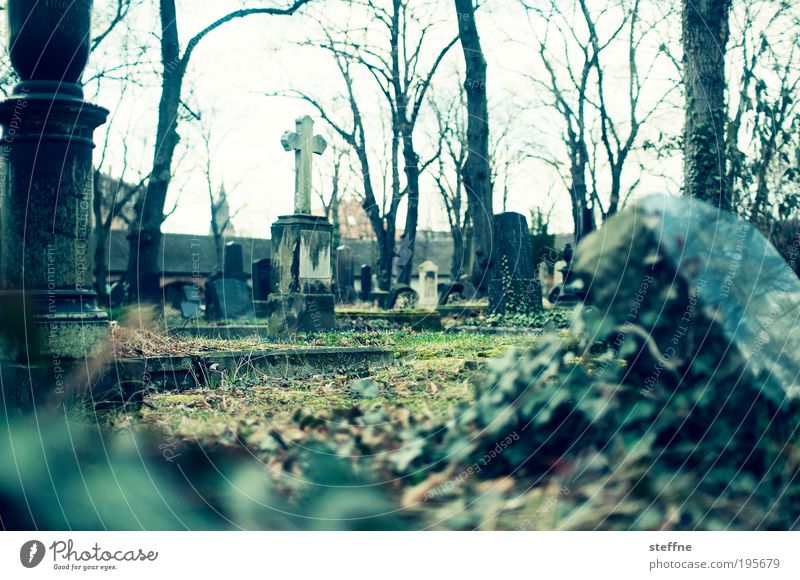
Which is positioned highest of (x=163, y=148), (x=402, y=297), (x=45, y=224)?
(x=163, y=148)

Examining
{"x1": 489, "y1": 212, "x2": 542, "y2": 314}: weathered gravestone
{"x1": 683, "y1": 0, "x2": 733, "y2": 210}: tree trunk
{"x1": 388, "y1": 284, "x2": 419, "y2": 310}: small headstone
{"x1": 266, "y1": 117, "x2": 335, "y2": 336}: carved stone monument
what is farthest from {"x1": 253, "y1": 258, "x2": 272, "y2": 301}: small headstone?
{"x1": 683, "y1": 0, "x2": 733, "y2": 210}: tree trunk

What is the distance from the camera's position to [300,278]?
10797 mm

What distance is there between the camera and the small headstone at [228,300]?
15625 mm

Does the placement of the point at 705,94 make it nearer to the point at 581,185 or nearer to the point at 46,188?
the point at 46,188

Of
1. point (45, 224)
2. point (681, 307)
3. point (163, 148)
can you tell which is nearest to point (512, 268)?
point (163, 148)

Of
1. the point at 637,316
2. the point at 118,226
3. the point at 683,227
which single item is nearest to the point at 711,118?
the point at 683,227

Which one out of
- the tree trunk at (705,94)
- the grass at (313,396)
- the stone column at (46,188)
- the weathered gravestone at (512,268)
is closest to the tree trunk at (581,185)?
the weathered gravestone at (512,268)

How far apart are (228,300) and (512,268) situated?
6488 millimetres

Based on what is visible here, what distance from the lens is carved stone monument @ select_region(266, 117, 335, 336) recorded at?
35.2 ft

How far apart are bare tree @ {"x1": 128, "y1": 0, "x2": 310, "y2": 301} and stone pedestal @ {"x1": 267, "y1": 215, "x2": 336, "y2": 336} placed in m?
1.94

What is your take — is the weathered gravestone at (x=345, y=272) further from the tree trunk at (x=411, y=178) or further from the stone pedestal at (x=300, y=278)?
the stone pedestal at (x=300, y=278)

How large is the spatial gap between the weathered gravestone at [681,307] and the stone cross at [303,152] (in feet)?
24.3

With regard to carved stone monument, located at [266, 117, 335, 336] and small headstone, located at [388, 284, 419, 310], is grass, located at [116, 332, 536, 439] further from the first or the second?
small headstone, located at [388, 284, 419, 310]

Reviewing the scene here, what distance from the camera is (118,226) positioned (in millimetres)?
50156
